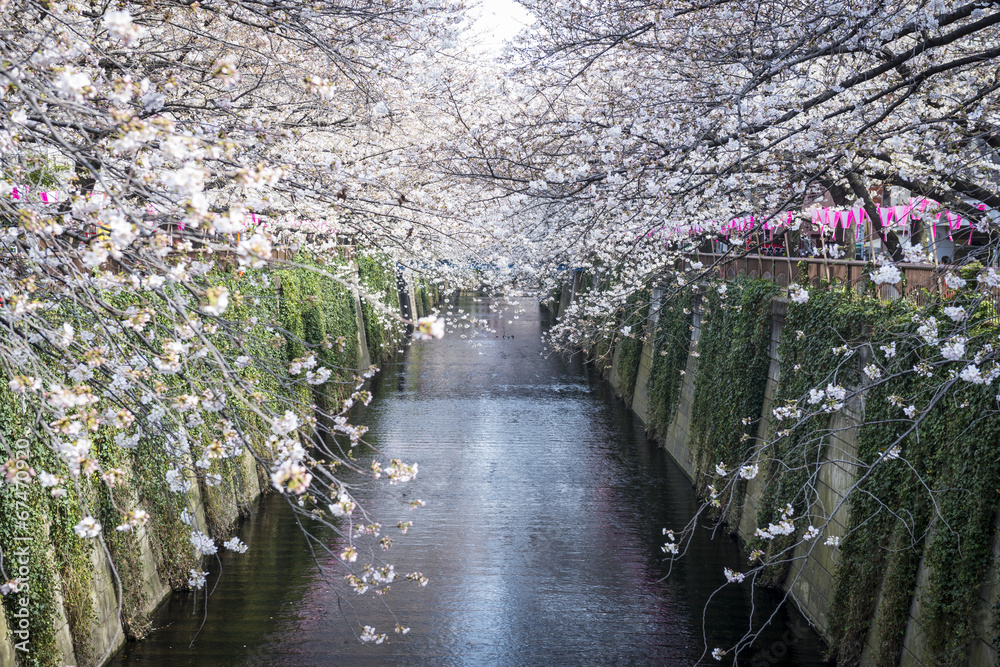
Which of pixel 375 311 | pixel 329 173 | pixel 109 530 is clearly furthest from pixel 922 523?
pixel 375 311

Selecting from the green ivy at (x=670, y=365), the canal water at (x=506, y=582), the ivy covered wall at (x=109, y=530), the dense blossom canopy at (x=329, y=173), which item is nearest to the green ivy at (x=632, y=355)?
the green ivy at (x=670, y=365)

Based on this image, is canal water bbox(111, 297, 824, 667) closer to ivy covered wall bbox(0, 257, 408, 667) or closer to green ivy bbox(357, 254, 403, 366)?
ivy covered wall bbox(0, 257, 408, 667)

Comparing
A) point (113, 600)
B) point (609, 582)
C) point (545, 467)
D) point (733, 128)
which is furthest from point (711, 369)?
point (113, 600)

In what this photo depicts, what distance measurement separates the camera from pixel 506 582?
10.3 metres

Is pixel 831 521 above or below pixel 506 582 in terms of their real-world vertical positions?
above

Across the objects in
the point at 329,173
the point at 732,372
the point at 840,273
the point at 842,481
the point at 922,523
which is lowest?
the point at 842,481

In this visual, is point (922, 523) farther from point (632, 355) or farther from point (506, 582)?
point (632, 355)

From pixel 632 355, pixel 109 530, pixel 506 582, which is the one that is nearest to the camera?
pixel 109 530

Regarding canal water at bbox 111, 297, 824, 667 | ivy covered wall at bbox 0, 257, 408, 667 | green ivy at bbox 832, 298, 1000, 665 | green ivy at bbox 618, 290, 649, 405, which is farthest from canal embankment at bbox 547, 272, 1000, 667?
green ivy at bbox 618, 290, 649, 405

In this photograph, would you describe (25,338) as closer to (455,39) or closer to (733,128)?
(733,128)

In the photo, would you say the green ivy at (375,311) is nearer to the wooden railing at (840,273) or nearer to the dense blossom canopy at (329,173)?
the wooden railing at (840,273)

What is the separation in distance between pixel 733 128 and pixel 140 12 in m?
4.79

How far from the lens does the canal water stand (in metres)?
8.53

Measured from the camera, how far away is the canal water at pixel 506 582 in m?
8.53
